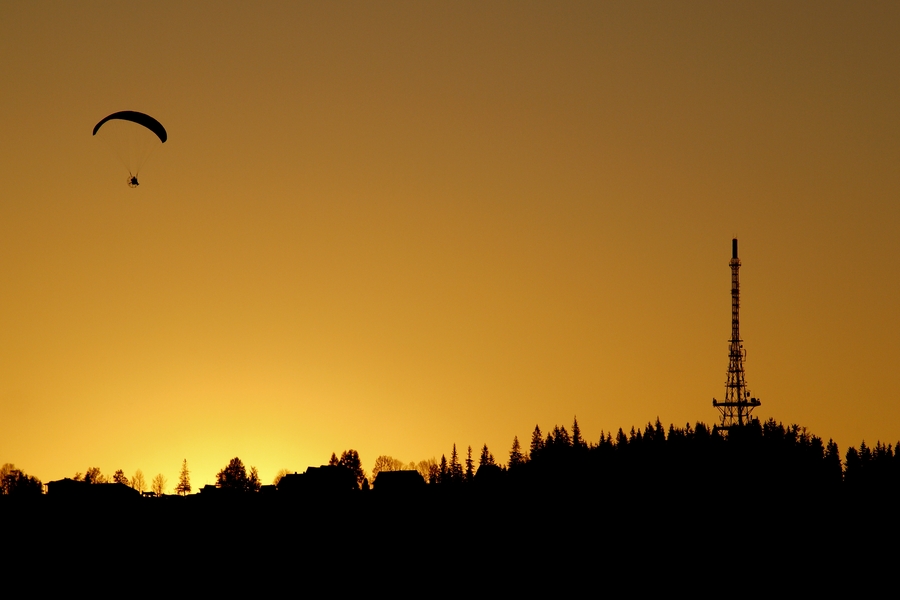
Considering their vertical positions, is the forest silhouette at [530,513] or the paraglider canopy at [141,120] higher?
the paraglider canopy at [141,120]

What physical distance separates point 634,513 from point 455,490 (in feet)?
98.4

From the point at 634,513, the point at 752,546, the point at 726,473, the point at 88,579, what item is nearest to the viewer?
the point at 88,579

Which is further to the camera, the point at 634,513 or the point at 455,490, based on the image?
the point at 455,490

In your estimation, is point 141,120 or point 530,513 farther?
→ point 530,513

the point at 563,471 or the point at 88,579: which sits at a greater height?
the point at 563,471

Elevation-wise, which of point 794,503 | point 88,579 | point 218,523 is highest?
point 794,503

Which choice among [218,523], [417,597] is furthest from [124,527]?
[417,597]

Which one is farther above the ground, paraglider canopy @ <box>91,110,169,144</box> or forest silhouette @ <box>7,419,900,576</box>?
paraglider canopy @ <box>91,110,169,144</box>

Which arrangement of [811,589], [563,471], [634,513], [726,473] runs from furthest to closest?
[563,471] → [726,473] → [634,513] → [811,589]

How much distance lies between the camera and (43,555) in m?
120

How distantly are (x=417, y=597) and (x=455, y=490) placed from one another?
2671 inches

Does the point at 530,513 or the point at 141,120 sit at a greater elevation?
the point at 141,120

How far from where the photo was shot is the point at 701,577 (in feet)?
452

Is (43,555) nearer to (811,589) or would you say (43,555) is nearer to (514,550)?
(514,550)
